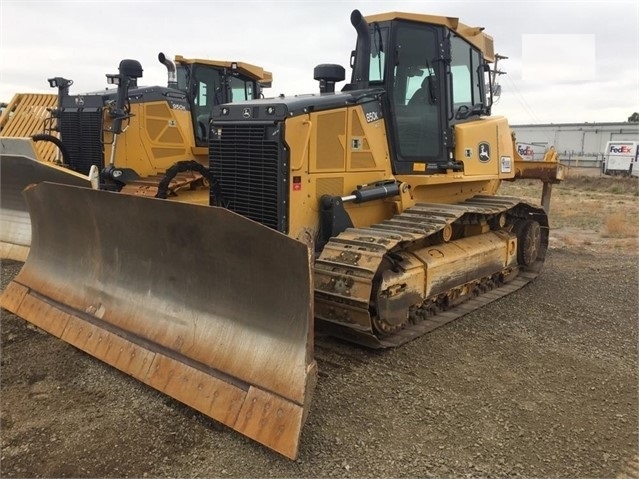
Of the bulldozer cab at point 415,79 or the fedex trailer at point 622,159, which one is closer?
the bulldozer cab at point 415,79

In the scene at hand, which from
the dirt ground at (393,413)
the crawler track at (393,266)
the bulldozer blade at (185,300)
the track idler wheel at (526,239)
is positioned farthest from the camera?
the track idler wheel at (526,239)

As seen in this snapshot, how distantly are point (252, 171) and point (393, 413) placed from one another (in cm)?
254

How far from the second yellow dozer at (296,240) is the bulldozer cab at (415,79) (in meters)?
0.02

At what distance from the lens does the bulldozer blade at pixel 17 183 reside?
765 centimetres

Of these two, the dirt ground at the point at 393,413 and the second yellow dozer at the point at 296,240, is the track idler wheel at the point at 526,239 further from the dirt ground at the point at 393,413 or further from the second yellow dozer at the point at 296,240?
the dirt ground at the point at 393,413

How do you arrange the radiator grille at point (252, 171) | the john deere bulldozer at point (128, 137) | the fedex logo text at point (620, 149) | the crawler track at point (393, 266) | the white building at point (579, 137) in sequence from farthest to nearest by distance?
the white building at point (579, 137), the fedex logo text at point (620, 149), the john deere bulldozer at point (128, 137), the radiator grille at point (252, 171), the crawler track at point (393, 266)

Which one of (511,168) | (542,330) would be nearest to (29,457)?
(542,330)

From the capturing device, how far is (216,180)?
541cm

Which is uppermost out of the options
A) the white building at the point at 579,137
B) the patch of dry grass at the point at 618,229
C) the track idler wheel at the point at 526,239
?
the white building at the point at 579,137

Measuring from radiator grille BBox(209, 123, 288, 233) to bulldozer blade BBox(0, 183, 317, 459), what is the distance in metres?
1.02

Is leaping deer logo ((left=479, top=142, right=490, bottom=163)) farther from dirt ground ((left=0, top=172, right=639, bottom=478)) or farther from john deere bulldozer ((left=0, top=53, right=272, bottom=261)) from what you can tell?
john deere bulldozer ((left=0, top=53, right=272, bottom=261))

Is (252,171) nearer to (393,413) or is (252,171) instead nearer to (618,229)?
(393,413)

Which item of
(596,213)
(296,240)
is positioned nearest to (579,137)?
(596,213)

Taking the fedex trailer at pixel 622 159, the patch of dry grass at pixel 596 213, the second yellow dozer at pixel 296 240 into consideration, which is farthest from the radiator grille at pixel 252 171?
the fedex trailer at pixel 622 159
